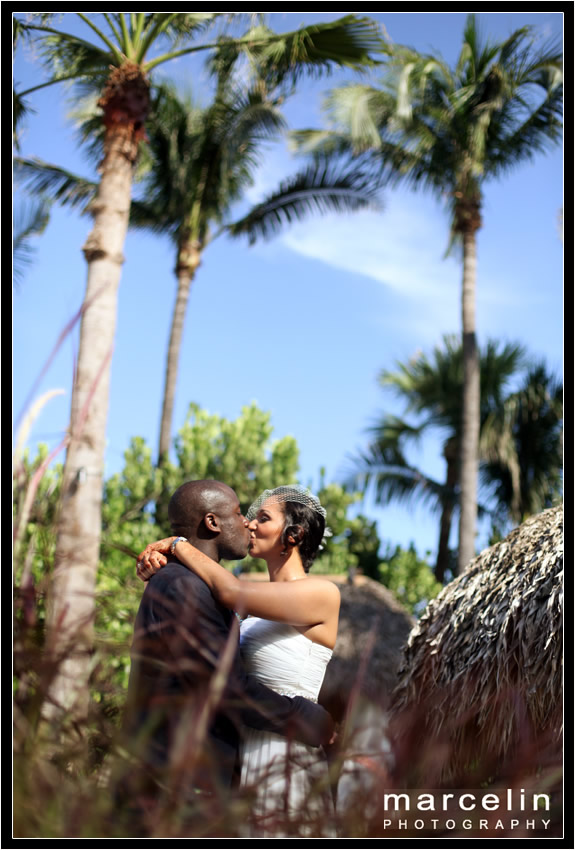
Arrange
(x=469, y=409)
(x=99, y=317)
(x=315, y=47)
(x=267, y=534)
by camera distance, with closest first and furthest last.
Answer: (x=267, y=534) → (x=99, y=317) → (x=315, y=47) → (x=469, y=409)

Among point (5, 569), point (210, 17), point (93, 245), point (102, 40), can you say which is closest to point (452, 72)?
point (210, 17)

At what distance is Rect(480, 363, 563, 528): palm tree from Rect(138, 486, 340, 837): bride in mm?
17641

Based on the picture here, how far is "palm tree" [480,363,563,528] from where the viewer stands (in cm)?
2036

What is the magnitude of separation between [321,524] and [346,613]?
10.6 metres

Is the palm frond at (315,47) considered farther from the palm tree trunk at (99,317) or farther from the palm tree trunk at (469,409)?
the palm tree trunk at (469,409)

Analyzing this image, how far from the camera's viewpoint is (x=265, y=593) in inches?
110

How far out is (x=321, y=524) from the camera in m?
3.42

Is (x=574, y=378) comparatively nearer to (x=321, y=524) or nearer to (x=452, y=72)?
(x=321, y=524)

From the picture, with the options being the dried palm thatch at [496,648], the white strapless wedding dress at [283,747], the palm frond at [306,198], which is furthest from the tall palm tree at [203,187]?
the white strapless wedding dress at [283,747]

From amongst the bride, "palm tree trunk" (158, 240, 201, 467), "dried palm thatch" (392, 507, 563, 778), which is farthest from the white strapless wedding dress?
"palm tree trunk" (158, 240, 201, 467)

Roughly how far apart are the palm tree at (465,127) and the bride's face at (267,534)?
1086 cm

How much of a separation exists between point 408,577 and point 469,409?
226 inches

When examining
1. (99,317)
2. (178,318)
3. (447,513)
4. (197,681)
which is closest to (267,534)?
(197,681)

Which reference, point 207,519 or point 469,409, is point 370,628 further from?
point 207,519
